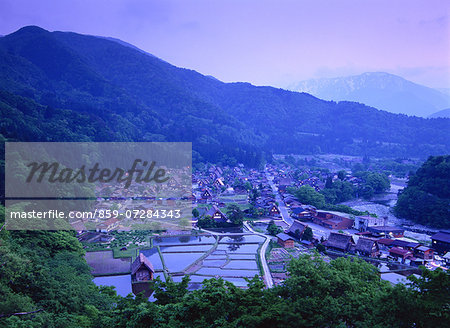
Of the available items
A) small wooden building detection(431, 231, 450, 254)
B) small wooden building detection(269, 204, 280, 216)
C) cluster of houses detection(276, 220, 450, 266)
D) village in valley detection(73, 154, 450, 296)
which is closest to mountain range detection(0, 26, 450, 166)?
village in valley detection(73, 154, 450, 296)

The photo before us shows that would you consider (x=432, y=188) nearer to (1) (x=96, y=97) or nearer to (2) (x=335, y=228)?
(2) (x=335, y=228)

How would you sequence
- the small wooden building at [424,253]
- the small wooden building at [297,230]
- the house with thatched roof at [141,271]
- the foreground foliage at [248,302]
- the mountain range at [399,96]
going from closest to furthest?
the foreground foliage at [248,302] → the house with thatched roof at [141,271] → the small wooden building at [424,253] → the small wooden building at [297,230] → the mountain range at [399,96]

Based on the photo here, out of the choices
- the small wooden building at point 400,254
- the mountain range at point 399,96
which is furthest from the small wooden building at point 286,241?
the mountain range at point 399,96

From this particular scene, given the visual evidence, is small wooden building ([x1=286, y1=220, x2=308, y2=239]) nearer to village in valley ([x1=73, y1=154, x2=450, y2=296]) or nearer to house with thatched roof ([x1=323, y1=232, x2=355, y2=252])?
village in valley ([x1=73, y1=154, x2=450, y2=296])

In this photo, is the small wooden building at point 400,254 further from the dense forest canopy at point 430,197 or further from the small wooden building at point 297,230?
the dense forest canopy at point 430,197

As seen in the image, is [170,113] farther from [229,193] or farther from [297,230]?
[297,230]
